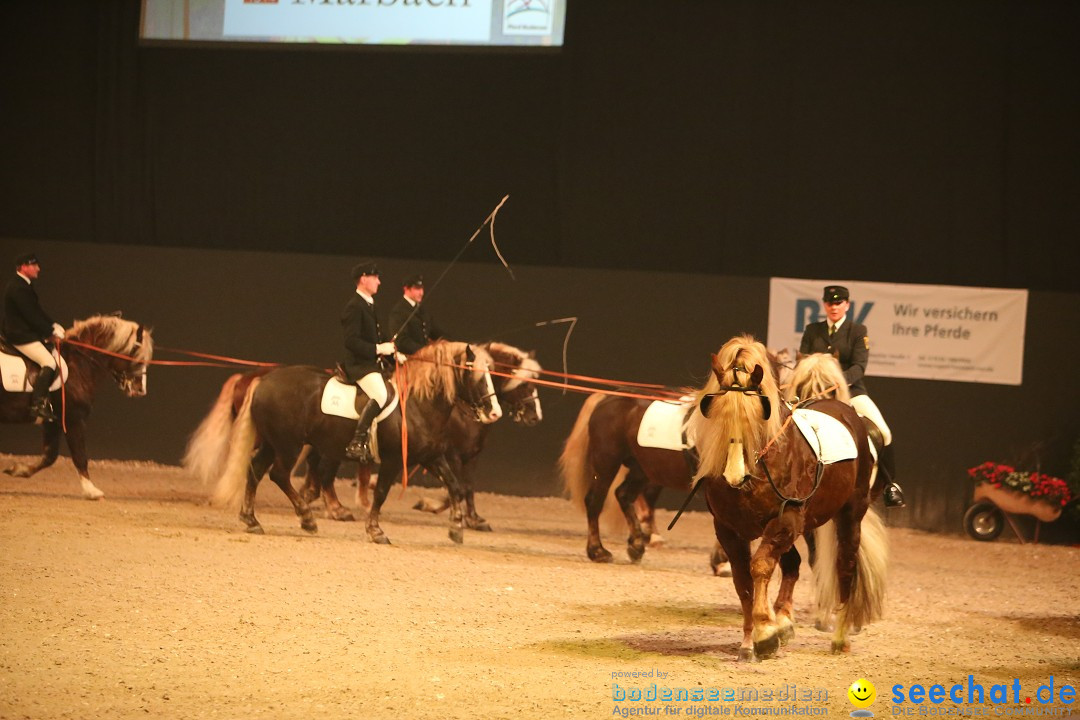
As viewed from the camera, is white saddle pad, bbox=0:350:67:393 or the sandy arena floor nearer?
the sandy arena floor

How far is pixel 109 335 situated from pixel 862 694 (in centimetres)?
703

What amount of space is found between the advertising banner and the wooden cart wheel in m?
1.14

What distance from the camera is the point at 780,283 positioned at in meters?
10.8

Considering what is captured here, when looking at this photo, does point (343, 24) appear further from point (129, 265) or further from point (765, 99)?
point (765, 99)

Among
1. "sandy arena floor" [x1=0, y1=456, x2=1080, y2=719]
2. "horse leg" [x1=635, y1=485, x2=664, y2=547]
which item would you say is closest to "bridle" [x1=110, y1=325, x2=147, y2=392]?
"sandy arena floor" [x1=0, y1=456, x2=1080, y2=719]

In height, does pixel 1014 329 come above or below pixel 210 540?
above

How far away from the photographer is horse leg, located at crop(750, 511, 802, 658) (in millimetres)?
4852

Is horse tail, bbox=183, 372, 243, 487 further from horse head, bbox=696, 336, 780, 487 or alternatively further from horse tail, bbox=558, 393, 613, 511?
horse head, bbox=696, 336, 780, 487

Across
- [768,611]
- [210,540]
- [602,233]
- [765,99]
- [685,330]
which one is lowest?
[210,540]

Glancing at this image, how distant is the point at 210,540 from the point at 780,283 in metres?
5.64

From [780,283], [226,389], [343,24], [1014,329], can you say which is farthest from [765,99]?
[226,389]

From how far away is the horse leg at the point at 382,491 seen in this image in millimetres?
8250

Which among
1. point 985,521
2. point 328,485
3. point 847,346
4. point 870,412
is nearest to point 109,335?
point 328,485

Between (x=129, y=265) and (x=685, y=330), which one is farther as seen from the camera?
(x=129, y=265)
